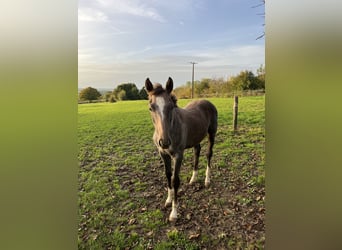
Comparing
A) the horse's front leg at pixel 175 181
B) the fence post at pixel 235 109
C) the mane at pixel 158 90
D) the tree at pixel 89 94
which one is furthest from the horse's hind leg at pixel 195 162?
the tree at pixel 89 94

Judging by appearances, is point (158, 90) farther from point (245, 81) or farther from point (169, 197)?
point (169, 197)

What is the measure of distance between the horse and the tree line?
3.8 inches

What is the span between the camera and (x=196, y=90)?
177 cm

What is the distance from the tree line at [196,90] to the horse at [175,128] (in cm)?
10

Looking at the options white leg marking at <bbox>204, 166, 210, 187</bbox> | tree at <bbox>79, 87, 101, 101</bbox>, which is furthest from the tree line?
white leg marking at <bbox>204, 166, 210, 187</bbox>

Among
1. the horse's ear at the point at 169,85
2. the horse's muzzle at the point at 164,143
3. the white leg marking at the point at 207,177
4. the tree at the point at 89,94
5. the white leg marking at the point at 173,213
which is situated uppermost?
the horse's ear at the point at 169,85

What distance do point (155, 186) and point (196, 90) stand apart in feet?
2.30

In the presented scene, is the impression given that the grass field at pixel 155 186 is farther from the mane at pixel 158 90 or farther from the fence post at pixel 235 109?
the mane at pixel 158 90

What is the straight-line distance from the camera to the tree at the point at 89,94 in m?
1.69

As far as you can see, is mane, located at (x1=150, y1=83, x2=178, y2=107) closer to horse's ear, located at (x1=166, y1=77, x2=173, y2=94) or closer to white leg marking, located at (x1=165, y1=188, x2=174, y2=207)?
horse's ear, located at (x1=166, y1=77, x2=173, y2=94)

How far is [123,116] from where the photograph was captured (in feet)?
5.92

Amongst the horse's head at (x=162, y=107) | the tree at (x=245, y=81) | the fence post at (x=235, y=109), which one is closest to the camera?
the horse's head at (x=162, y=107)

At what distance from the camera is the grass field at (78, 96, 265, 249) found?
1.65 metres
